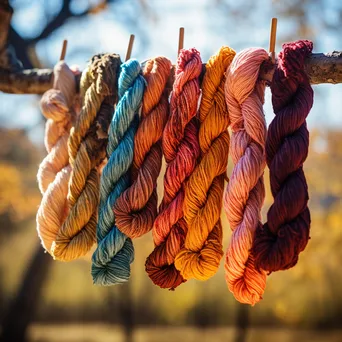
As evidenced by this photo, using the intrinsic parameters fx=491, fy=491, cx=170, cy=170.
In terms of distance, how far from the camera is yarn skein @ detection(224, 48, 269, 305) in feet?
2.03

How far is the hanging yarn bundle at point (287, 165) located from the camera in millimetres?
569

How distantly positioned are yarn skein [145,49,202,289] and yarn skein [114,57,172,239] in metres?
0.02

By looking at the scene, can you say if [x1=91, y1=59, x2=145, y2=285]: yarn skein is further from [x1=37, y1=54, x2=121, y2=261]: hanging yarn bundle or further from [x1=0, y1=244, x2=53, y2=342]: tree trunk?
[x1=0, y1=244, x2=53, y2=342]: tree trunk

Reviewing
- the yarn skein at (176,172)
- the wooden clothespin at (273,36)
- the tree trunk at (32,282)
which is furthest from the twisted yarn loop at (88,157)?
the tree trunk at (32,282)

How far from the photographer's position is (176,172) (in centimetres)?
66

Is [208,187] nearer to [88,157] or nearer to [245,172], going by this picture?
[245,172]

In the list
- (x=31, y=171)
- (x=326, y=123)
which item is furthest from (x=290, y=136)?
(x=31, y=171)

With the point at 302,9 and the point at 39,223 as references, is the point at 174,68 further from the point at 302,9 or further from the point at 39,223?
the point at 302,9

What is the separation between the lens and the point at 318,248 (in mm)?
3244

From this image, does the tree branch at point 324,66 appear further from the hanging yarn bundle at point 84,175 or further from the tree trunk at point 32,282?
the tree trunk at point 32,282

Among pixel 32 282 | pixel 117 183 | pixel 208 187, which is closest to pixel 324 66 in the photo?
pixel 208 187

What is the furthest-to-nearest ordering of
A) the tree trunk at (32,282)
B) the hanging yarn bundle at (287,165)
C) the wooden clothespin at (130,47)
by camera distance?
the tree trunk at (32,282)
the wooden clothespin at (130,47)
the hanging yarn bundle at (287,165)

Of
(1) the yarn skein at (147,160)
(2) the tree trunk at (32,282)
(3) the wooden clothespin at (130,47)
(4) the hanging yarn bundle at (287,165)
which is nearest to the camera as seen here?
(4) the hanging yarn bundle at (287,165)

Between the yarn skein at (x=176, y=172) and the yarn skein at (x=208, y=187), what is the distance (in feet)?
0.04
